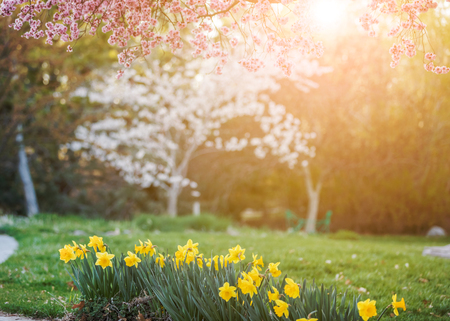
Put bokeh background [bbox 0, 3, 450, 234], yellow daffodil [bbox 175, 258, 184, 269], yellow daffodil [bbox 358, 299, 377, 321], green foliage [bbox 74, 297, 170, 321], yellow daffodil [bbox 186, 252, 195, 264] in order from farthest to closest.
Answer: bokeh background [bbox 0, 3, 450, 234] → yellow daffodil [bbox 186, 252, 195, 264] → yellow daffodil [bbox 175, 258, 184, 269] → green foliage [bbox 74, 297, 170, 321] → yellow daffodil [bbox 358, 299, 377, 321]

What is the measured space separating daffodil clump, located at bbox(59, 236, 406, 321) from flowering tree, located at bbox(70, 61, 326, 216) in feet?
30.2

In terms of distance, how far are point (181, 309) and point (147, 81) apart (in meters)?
11.2

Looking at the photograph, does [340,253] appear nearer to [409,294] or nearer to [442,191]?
[409,294]

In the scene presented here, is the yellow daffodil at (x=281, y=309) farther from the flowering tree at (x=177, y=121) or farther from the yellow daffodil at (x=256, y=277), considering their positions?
the flowering tree at (x=177, y=121)

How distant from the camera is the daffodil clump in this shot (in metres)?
2.48

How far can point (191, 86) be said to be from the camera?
13703 mm

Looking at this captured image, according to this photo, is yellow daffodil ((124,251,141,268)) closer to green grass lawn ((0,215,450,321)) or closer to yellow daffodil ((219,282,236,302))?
green grass lawn ((0,215,450,321))

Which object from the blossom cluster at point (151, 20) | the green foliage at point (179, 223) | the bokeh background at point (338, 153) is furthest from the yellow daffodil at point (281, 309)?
the bokeh background at point (338, 153)

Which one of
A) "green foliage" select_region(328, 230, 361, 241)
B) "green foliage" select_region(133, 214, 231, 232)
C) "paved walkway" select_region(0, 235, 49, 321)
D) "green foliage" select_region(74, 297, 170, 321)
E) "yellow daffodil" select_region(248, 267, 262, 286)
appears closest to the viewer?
"yellow daffodil" select_region(248, 267, 262, 286)

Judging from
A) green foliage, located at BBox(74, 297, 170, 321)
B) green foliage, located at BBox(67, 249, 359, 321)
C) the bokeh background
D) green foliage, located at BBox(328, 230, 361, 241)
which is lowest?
green foliage, located at BBox(328, 230, 361, 241)

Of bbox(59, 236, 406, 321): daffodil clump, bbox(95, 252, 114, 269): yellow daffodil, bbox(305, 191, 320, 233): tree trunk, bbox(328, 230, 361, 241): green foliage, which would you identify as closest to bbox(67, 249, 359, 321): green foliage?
bbox(59, 236, 406, 321): daffodil clump

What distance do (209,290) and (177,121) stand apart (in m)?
10.4

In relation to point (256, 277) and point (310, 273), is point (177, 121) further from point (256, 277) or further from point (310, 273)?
point (256, 277)

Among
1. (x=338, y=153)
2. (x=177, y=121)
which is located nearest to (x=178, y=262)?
(x=177, y=121)
